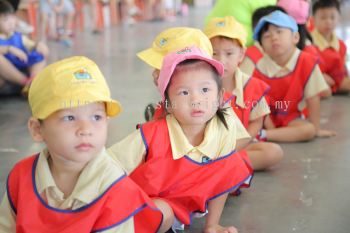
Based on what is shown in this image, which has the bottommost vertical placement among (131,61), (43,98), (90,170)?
(131,61)

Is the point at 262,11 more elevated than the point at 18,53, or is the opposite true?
the point at 262,11

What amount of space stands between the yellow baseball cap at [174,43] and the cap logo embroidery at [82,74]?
55 centimetres

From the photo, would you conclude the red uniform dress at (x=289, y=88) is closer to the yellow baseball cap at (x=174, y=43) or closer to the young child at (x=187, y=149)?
the yellow baseball cap at (x=174, y=43)

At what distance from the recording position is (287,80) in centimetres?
228

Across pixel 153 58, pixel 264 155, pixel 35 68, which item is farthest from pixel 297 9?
pixel 35 68

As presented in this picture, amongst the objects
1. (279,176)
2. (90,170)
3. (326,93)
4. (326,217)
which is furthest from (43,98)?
(326,93)

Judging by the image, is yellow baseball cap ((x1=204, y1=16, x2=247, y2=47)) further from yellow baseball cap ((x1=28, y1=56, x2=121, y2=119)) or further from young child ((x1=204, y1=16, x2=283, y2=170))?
yellow baseball cap ((x1=28, y1=56, x2=121, y2=119))

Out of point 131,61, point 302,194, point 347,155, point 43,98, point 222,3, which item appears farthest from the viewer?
point 131,61

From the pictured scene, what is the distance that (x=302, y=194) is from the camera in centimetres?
171

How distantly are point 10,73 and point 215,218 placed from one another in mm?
1854

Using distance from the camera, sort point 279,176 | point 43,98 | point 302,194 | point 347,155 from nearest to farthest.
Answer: point 43,98
point 302,194
point 279,176
point 347,155

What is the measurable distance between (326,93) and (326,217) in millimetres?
1473

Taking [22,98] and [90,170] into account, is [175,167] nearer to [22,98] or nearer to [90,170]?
[90,170]

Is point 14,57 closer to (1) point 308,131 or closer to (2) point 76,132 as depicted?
(1) point 308,131
